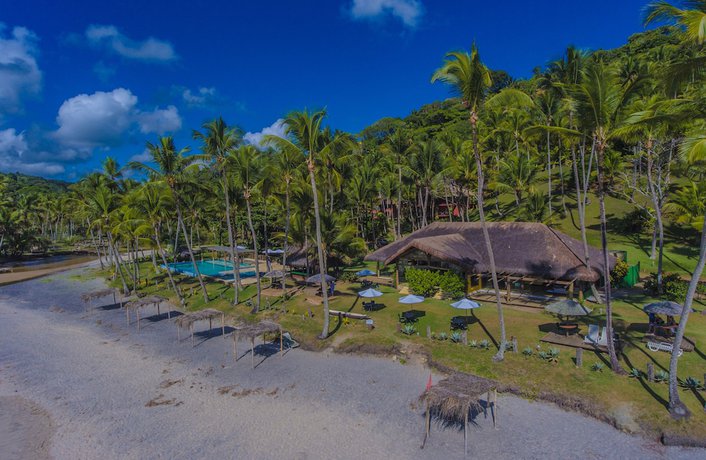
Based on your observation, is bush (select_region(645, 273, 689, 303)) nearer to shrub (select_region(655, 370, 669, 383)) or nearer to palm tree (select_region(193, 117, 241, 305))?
shrub (select_region(655, 370, 669, 383))

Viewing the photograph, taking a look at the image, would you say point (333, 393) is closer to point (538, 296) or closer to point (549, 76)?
point (538, 296)

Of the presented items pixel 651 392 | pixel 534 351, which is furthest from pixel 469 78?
pixel 651 392

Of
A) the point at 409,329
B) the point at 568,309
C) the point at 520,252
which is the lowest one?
the point at 409,329

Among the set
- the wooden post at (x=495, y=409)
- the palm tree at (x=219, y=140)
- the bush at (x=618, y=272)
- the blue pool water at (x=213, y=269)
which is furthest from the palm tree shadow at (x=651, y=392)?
the blue pool water at (x=213, y=269)

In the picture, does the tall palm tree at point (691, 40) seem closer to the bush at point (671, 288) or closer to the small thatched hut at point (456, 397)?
the small thatched hut at point (456, 397)

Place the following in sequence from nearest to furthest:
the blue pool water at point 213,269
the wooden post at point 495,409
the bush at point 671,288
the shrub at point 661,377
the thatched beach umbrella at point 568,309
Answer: the wooden post at point 495,409 < the shrub at point 661,377 < the thatched beach umbrella at point 568,309 < the bush at point 671,288 < the blue pool water at point 213,269

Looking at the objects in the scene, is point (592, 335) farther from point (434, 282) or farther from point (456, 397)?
point (434, 282)
